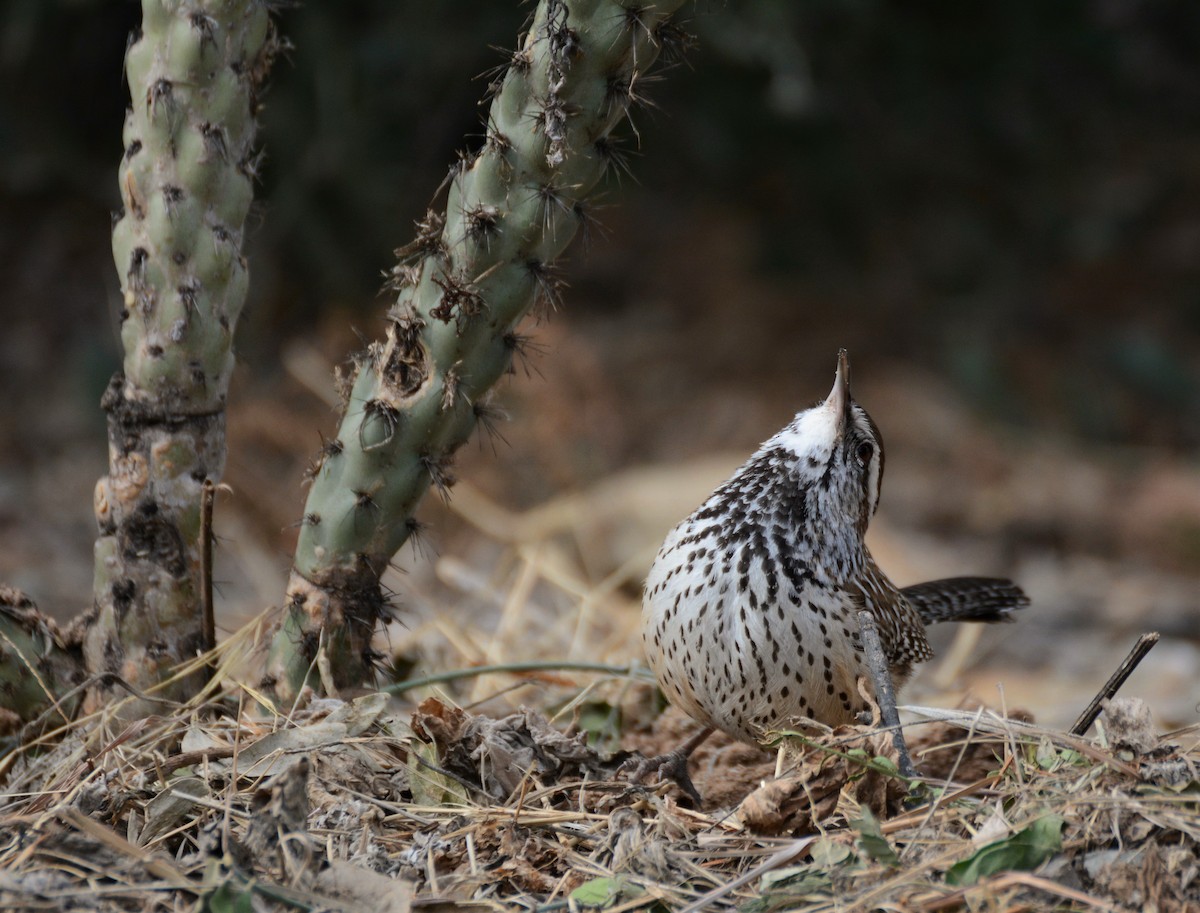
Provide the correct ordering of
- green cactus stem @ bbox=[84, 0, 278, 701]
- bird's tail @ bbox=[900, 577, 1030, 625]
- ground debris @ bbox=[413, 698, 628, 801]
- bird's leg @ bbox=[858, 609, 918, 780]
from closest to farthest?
bird's leg @ bbox=[858, 609, 918, 780] < ground debris @ bbox=[413, 698, 628, 801] < green cactus stem @ bbox=[84, 0, 278, 701] < bird's tail @ bbox=[900, 577, 1030, 625]

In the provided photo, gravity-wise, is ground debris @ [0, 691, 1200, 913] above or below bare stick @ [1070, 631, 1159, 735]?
below

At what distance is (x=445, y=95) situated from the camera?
25.1 feet

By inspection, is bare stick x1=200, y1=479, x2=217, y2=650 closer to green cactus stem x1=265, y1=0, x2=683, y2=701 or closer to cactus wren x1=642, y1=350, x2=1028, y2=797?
green cactus stem x1=265, y1=0, x2=683, y2=701

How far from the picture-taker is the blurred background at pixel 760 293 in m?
6.43

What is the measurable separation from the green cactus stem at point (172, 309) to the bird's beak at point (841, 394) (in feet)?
4.47

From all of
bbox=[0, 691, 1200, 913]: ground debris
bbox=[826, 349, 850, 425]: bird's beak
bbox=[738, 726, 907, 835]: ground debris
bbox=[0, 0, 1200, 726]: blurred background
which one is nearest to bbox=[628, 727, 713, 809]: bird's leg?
bbox=[0, 691, 1200, 913]: ground debris

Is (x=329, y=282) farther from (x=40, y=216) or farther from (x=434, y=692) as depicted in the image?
(x=434, y=692)

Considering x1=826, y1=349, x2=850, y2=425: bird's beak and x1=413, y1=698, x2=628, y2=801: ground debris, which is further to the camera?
x1=826, y1=349, x2=850, y2=425: bird's beak

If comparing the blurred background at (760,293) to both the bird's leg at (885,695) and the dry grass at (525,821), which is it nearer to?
the dry grass at (525,821)

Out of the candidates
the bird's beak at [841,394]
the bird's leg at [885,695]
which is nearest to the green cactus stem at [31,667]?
the bird's leg at [885,695]

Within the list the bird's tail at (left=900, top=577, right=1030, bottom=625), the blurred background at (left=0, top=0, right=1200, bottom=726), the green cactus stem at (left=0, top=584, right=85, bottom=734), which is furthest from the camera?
the blurred background at (left=0, top=0, right=1200, bottom=726)

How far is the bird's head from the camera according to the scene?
9.63 ft

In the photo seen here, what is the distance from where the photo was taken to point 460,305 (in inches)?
101

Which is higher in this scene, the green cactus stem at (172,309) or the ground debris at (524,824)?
the green cactus stem at (172,309)
